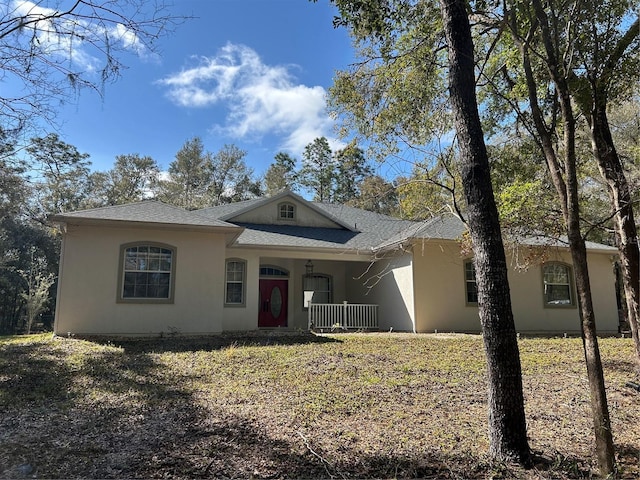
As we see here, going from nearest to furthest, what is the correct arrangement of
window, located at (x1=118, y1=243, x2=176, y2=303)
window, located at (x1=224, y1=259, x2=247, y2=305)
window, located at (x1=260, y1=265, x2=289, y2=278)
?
window, located at (x1=118, y1=243, x2=176, y2=303) < window, located at (x1=224, y1=259, x2=247, y2=305) < window, located at (x1=260, y1=265, x2=289, y2=278)

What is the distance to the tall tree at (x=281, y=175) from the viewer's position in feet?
114

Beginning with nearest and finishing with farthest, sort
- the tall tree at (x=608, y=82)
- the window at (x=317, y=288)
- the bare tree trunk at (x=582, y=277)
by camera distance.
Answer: the bare tree trunk at (x=582, y=277) < the tall tree at (x=608, y=82) < the window at (x=317, y=288)

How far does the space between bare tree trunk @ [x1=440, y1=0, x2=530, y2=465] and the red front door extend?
1196 centimetres

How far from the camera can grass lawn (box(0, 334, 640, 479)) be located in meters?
3.63

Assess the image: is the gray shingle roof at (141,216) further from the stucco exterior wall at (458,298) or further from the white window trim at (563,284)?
the white window trim at (563,284)

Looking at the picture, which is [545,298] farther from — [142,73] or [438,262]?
[142,73]

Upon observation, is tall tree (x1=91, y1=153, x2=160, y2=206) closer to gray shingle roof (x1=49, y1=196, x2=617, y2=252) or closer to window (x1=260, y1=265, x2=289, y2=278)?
gray shingle roof (x1=49, y1=196, x2=617, y2=252)

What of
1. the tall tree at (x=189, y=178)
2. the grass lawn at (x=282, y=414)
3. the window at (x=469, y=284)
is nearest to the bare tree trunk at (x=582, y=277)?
the grass lawn at (x=282, y=414)

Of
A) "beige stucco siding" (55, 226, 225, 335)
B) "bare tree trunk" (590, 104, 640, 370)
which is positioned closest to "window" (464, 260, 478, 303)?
"bare tree trunk" (590, 104, 640, 370)

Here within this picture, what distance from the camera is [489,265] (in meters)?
3.75

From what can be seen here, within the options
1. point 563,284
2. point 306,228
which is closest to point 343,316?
point 306,228

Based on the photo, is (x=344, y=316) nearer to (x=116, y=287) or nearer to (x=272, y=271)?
(x=272, y=271)

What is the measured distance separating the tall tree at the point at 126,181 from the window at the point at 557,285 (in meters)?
28.0

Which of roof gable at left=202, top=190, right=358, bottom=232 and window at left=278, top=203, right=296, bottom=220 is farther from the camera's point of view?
window at left=278, top=203, right=296, bottom=220
